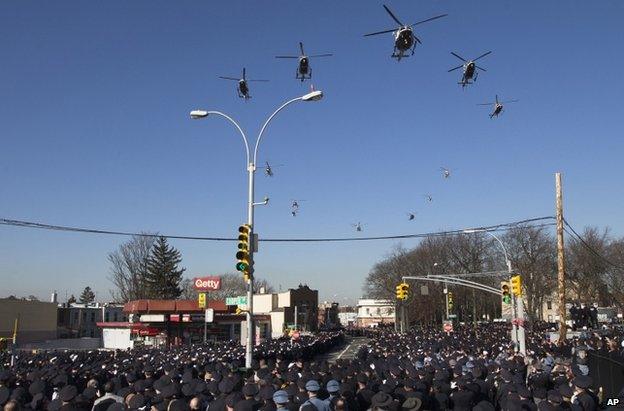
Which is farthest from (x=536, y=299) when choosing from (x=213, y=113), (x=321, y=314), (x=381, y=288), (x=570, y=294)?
(x=213, y=113)

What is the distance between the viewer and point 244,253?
55.9 feet

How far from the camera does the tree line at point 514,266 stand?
74.5 m

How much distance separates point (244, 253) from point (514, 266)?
200ft

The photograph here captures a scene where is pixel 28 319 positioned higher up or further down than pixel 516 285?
further down

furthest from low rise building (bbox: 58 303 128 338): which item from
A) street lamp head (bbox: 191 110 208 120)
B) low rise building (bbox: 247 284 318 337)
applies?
street lamp head (bbox: 191 110 208 120)

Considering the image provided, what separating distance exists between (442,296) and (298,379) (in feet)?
229

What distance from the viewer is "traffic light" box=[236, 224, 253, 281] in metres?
17.0

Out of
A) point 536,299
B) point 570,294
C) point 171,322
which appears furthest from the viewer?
point 570,294

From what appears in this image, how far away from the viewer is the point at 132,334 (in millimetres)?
52594

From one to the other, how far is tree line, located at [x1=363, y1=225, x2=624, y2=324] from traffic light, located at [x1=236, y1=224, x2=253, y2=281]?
57.8m

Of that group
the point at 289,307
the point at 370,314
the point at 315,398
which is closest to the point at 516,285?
the point at 315,398

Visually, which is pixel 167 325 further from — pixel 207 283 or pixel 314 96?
pixel 314 96

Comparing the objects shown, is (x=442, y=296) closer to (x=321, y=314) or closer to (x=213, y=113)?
(x=321, y=314)

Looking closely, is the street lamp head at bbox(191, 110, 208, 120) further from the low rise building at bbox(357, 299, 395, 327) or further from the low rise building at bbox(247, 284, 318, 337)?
the low rise building at bbox(357, 299, 395, 327)
